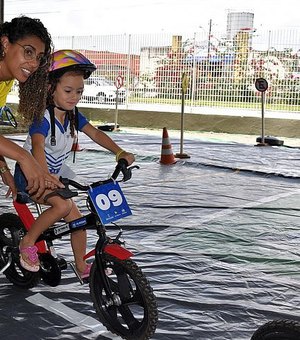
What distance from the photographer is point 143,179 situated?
684 cm

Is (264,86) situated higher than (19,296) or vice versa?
(264,86)

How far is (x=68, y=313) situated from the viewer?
3.00m

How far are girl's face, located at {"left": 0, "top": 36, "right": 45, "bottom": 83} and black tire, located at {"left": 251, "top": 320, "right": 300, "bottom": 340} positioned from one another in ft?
4.74

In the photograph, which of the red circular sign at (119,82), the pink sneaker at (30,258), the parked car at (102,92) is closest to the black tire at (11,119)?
the red circular sign at (119,82)

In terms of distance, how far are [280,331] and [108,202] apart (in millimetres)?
987

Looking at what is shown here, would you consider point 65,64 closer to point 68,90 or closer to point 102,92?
point 68,90

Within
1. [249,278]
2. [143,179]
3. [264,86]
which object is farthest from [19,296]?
[264,86]

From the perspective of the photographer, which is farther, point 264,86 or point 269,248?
point 264,86

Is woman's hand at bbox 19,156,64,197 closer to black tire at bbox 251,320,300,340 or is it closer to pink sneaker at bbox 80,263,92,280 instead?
black tire at bbox 251,320,300,340

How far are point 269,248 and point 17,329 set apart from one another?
2.06 meters

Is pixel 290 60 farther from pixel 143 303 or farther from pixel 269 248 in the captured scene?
pixel 143 303

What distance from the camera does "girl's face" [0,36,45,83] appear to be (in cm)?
249

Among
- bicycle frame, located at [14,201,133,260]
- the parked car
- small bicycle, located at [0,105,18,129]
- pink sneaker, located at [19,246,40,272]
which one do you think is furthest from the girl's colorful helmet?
the parked car

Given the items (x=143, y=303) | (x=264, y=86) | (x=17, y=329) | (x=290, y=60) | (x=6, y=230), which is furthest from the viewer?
(x=290, y=60)
